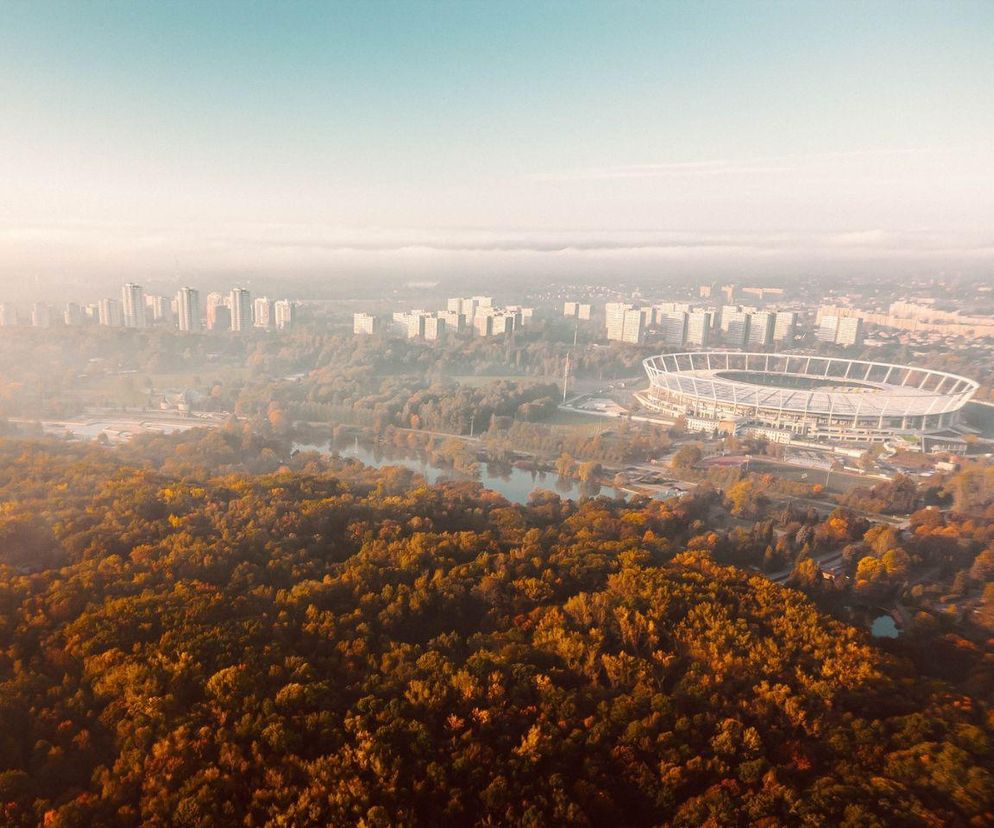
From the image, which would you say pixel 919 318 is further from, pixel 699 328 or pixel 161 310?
pixel 161 310

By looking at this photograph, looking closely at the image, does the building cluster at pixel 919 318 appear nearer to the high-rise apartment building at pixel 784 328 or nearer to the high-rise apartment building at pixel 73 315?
the high-rise apartment building at pixel 784 328

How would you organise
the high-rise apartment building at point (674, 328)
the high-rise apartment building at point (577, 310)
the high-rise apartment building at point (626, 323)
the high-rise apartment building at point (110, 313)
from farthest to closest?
the high-rise apartment building at point (577, 310) → the high-rise apartment building at point (674, 328) → the high-rise apartment building at point (626, 323) → the high-rise apartment building at point (110, 313)

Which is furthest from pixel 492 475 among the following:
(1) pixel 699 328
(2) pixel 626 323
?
(1) pixel 699 328

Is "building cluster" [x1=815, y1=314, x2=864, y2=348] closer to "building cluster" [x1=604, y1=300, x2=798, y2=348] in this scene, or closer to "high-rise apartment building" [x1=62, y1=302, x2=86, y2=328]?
A: "building cluster" [x1=604, y1=300, x2=798, y2=348]

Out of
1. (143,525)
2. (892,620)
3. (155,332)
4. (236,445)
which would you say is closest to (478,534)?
(143,525)

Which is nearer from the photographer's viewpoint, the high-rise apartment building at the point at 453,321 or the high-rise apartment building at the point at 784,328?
the high-rise apartment building at the point at 453,321

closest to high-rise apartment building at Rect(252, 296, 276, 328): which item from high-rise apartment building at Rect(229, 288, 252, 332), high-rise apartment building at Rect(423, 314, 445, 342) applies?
high-rise apartment building at Rect(229, 288, 252, 332)

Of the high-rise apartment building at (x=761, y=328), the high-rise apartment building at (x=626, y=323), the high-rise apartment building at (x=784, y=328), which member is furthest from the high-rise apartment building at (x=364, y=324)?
the high-rise apartment building at (x=784, y=328)
